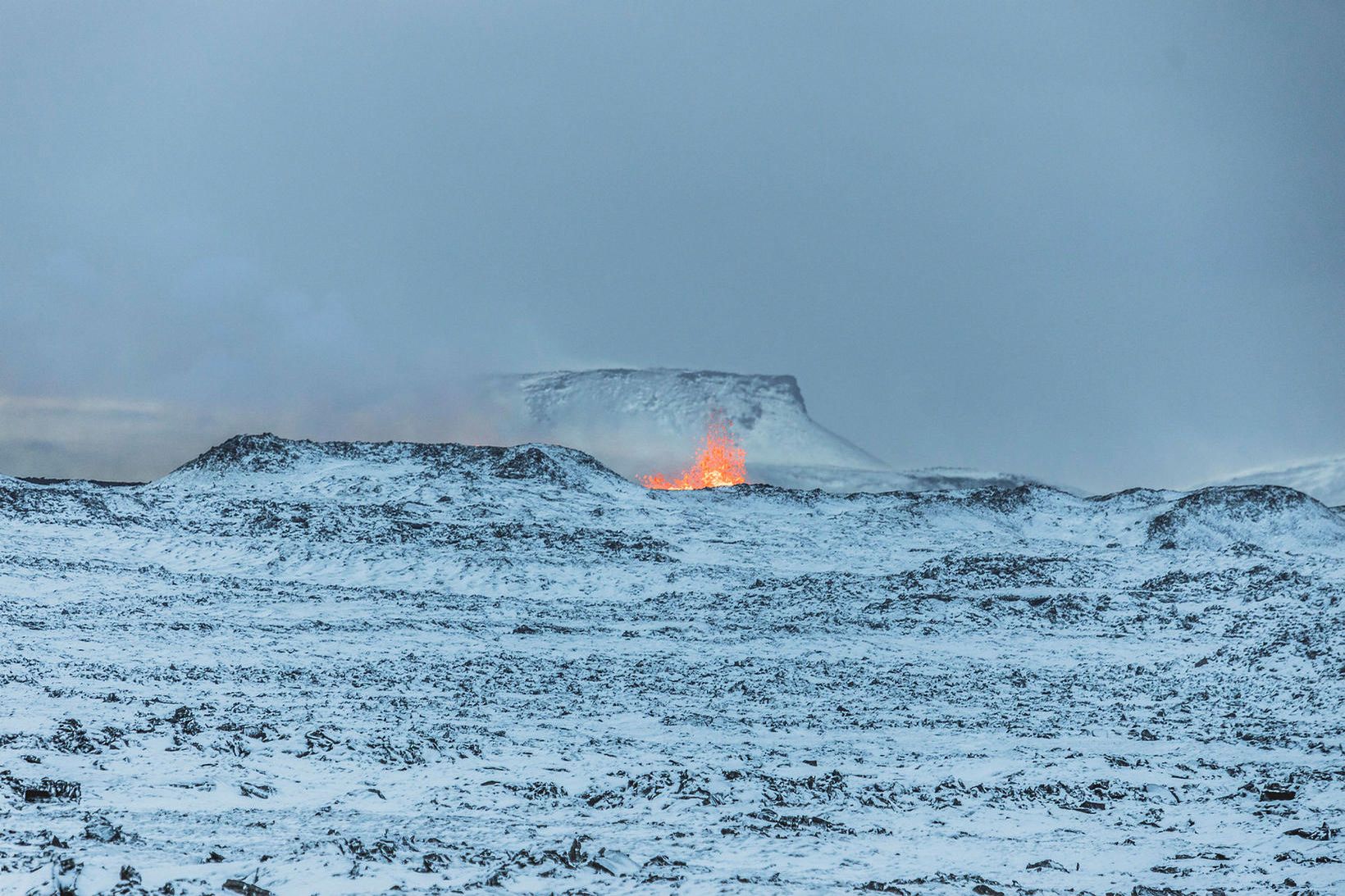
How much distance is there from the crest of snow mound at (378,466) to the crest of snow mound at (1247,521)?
2866cm

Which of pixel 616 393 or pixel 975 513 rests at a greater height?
pixel 616 393

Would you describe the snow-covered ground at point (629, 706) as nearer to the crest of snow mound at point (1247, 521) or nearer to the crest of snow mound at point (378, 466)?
the crest of snow mound at point (378, 466)

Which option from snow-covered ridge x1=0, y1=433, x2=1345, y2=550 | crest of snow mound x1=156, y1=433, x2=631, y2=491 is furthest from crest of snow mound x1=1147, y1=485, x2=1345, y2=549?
crest of snow mound x1=156, y1=433, x2=631, y2=491

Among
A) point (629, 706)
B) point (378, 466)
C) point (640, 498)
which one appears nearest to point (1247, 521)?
point (640, 498)

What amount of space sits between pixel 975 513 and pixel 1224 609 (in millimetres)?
25298

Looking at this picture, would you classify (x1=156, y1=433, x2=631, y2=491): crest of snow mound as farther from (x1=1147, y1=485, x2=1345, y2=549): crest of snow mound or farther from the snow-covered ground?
(x1=1147, y1=485, x2=1345, y2=549): crest of snow mound

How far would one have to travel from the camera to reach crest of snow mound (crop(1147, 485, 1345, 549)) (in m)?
54.2

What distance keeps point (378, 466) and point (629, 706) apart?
38175mm

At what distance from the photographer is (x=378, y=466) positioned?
54281mm

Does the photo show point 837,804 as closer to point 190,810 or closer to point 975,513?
point 190,810

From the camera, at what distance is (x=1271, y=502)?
57.8 m

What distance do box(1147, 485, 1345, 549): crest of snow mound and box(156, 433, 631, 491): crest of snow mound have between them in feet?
94.0

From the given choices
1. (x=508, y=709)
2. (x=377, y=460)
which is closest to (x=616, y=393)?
(x=377, y=460)

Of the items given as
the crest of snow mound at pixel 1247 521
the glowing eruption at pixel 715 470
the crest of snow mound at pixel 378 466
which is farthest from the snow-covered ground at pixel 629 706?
the glowing eruption at pixel 715 470
